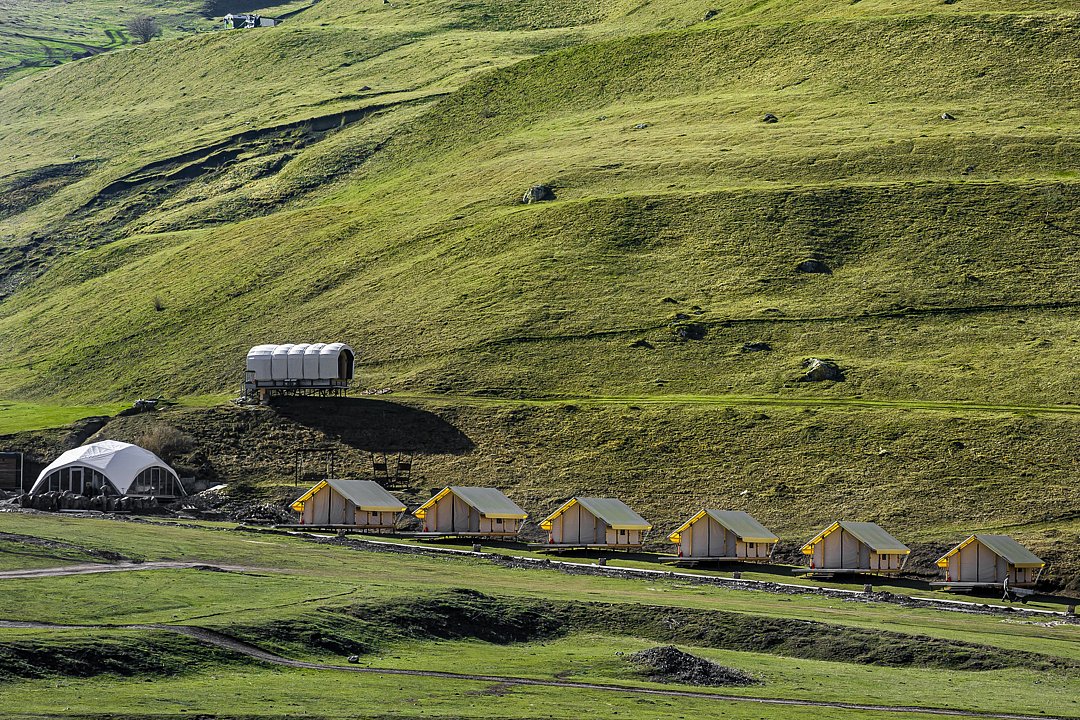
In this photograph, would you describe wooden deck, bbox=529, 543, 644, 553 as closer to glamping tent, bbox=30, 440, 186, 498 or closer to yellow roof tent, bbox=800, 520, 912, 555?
yellow roof tent, bbox=800, 520, 912, 555

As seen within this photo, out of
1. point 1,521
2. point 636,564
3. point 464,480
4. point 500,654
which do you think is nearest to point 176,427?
point 464,480

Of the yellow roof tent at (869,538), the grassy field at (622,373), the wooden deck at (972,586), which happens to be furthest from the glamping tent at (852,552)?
the grassy field at (622,373)

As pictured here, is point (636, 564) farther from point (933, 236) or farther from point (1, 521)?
point (933, 236)

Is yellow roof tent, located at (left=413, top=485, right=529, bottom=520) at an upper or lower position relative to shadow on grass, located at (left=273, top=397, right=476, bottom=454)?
lower

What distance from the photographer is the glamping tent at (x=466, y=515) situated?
92.8 meters

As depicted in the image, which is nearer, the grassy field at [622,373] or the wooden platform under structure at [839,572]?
the grassy field at [622,373]

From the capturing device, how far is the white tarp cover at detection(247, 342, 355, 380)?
12225 cm

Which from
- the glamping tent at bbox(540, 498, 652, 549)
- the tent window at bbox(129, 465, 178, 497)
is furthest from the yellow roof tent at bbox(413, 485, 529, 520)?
the tent window at bbox(129, 465, 178, 497)

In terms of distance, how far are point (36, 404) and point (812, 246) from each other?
78.2 m

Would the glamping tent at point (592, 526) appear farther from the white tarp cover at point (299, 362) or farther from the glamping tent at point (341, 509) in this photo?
the white tarp cover at point (299, 362)

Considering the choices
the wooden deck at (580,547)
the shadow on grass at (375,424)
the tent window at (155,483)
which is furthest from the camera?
the shadow on grass at (375,424)

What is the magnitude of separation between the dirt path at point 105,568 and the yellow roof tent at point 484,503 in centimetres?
2758

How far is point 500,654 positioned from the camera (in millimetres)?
51719

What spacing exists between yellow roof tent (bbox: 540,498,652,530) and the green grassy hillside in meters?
5.78
